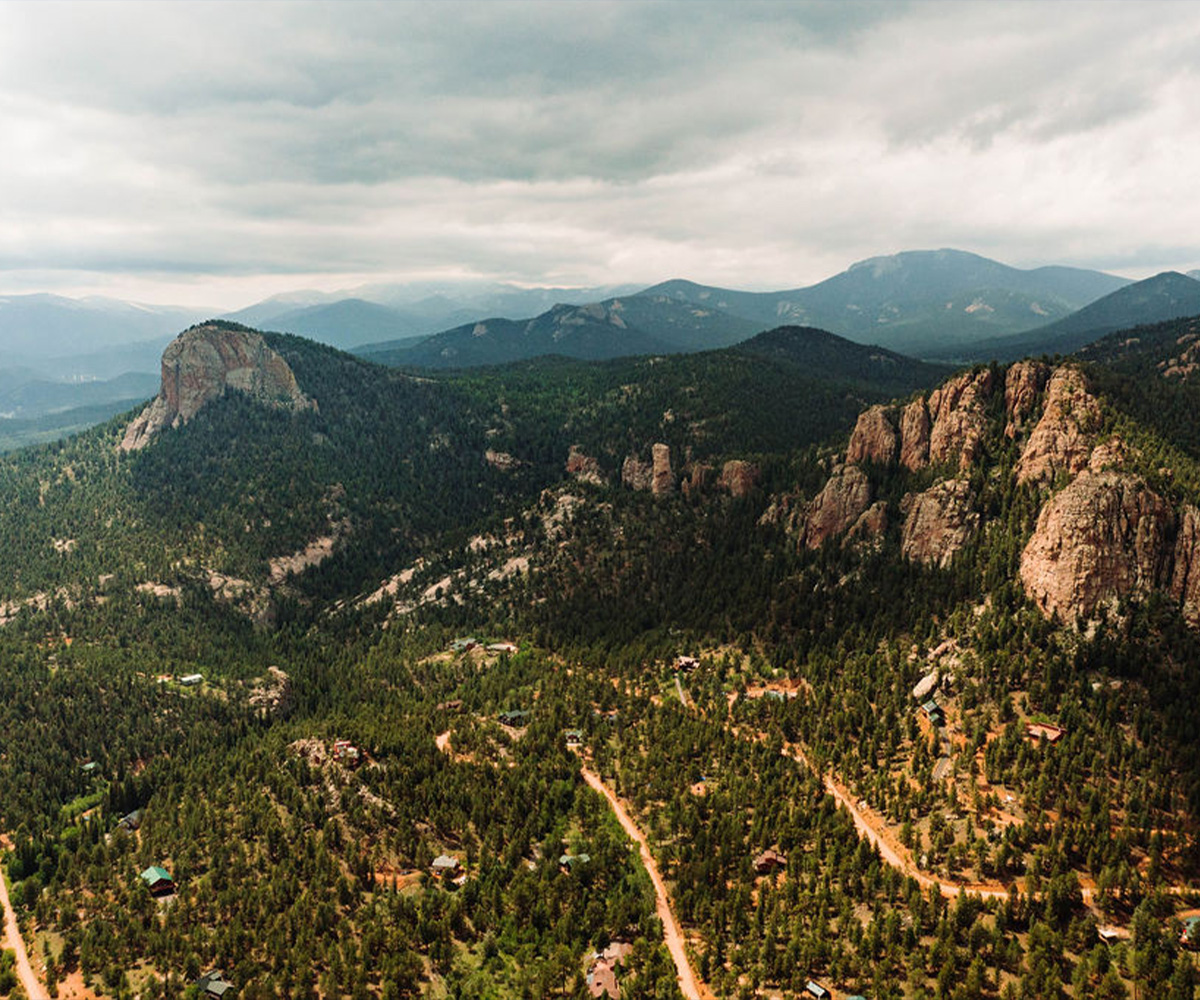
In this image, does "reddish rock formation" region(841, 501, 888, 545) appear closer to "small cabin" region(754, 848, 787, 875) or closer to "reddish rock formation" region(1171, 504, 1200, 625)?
"reddish rock formation" region(1171, 504, 1200, 625)

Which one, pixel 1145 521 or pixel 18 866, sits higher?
pixel 1145 521

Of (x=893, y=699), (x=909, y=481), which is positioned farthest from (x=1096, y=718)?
(x=909, y=481)

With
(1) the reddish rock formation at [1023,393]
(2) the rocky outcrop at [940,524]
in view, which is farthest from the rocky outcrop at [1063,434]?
(2) the rocky outcrop at [940,524]

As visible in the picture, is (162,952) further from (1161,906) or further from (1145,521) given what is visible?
(1145,521)

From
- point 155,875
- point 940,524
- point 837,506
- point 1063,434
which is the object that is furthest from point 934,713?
point 155,875

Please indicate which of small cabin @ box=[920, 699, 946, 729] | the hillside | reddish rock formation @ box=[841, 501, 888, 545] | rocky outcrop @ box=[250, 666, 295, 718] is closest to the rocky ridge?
reddish rock formation @ box=[841, 501, 888, 545]

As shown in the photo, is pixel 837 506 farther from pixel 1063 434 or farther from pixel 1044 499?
pixel 1063 434
